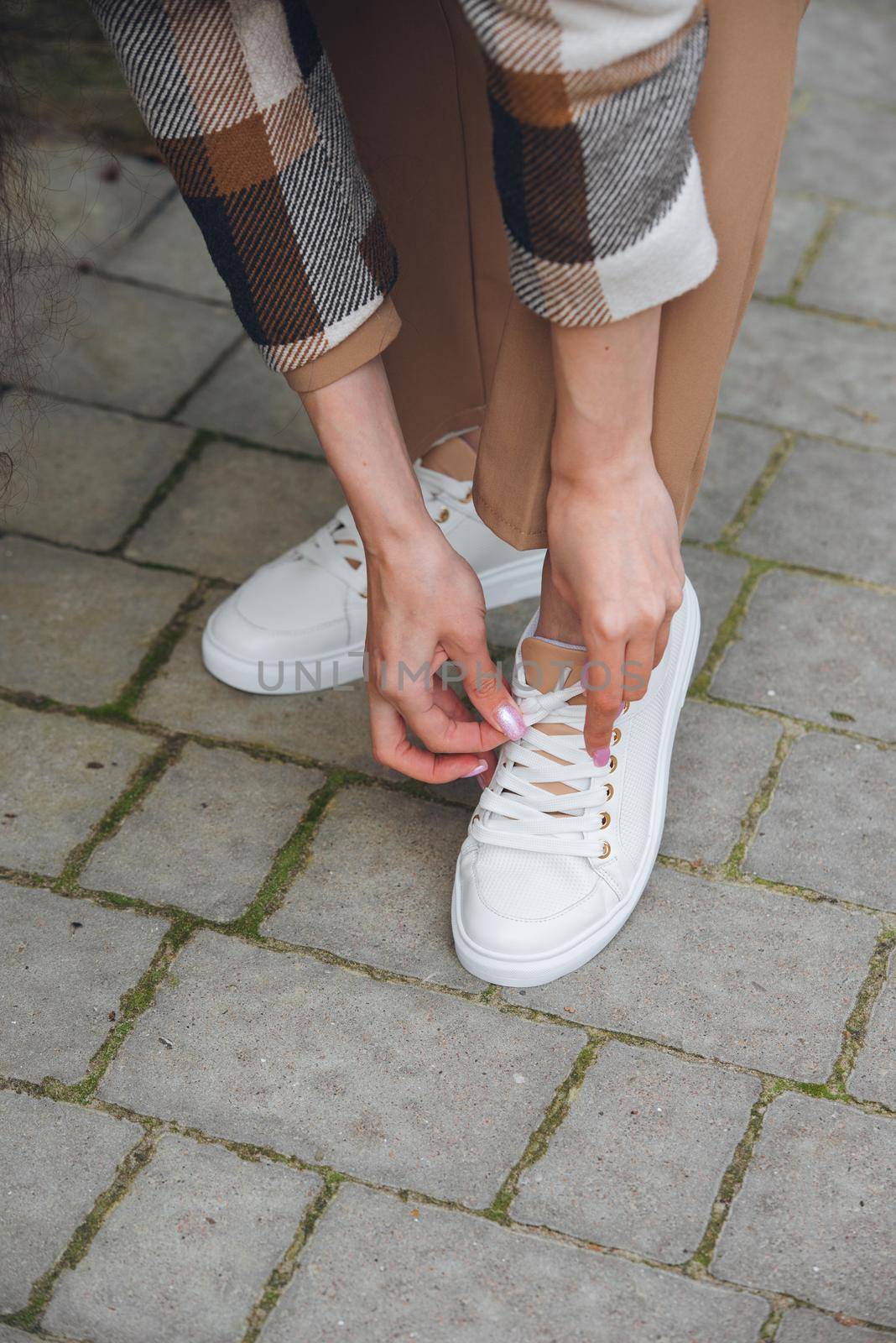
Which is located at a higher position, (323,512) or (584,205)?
(584,205)

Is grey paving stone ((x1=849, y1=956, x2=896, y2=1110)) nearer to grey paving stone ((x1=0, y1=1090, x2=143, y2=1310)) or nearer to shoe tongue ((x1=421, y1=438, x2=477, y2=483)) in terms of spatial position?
grey paving stone ((x1=0, y1=1090, x2=143, y2=1310))

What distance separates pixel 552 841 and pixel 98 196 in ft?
5.93

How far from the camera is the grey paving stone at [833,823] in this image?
4.49 ft

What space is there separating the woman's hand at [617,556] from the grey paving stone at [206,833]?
1.52 feet

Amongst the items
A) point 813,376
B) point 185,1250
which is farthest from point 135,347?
point 185,1250

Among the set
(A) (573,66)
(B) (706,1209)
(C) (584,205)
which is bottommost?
(B) (706,1209)

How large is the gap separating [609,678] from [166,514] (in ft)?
3.00

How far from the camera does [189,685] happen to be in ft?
5.21

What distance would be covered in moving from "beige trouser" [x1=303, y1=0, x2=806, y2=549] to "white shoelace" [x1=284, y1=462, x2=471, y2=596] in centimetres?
5

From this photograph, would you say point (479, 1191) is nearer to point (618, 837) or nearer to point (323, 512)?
point (618, 837)

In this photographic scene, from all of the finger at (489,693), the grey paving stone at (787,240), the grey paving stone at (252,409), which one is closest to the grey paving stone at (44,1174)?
the finger at (489,693)

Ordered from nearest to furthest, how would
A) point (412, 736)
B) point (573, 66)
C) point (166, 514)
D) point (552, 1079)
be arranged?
point (573, 66) → point (552, 1079) → point (412, 736) → point (166, 514)

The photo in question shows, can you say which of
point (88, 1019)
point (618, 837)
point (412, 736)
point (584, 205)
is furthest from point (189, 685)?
point (584, 205)

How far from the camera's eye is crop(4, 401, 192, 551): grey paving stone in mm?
1797
